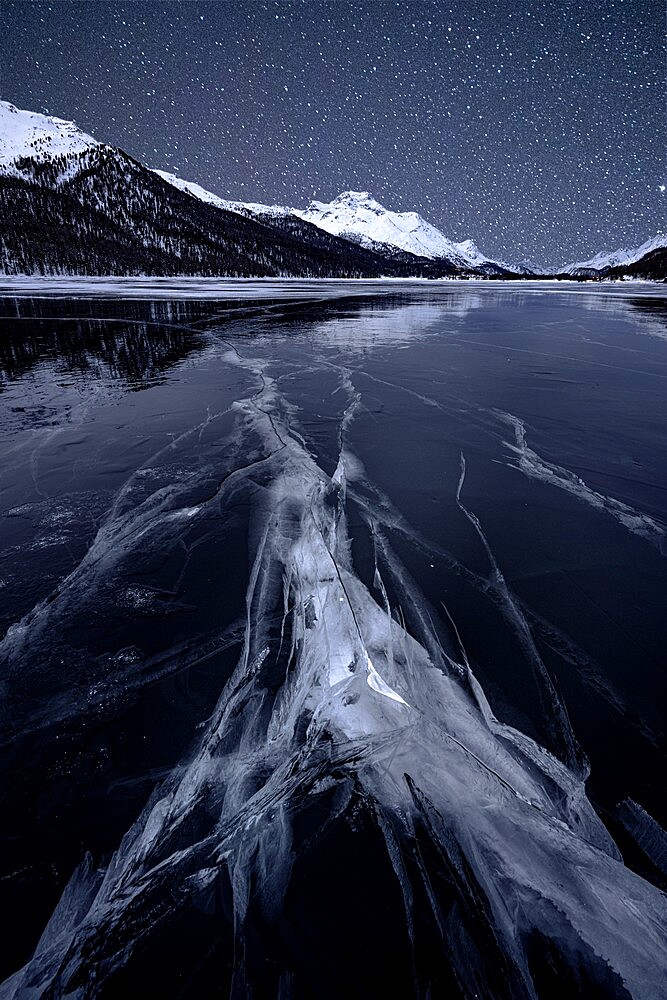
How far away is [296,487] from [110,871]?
3363 mm

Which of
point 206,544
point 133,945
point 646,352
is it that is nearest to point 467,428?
point 206,544

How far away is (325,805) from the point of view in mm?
1866

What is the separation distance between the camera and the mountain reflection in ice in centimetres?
144

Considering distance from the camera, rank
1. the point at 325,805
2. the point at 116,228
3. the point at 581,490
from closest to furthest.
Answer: the point at 325,805, the point at 581,490, the point at 116,228

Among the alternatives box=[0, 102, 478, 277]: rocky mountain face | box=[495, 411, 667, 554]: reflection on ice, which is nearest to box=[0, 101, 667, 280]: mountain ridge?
box=[0, 102, 478, 277]: rocky mountain face

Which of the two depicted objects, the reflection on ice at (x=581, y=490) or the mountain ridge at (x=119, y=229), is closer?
the reflection on ice at (x=581, y=490)

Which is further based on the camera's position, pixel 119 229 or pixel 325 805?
pixel 119 229

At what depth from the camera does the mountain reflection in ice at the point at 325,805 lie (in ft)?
4.74

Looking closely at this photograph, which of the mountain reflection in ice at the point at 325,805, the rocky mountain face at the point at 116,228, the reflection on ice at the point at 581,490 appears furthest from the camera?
the rocky mountain face at the point at 116,228

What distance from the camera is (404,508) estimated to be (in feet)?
13.6

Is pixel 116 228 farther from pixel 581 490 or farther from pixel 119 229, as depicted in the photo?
pixel 581 490

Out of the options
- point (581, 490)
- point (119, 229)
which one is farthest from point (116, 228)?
point (581, 490)

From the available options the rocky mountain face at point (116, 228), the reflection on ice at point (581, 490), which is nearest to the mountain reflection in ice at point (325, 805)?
the reflection on ice at point (581, 490)

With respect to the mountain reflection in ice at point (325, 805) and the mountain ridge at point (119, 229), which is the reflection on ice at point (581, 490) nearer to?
the mountain reflection in ice at point (325, 805)
